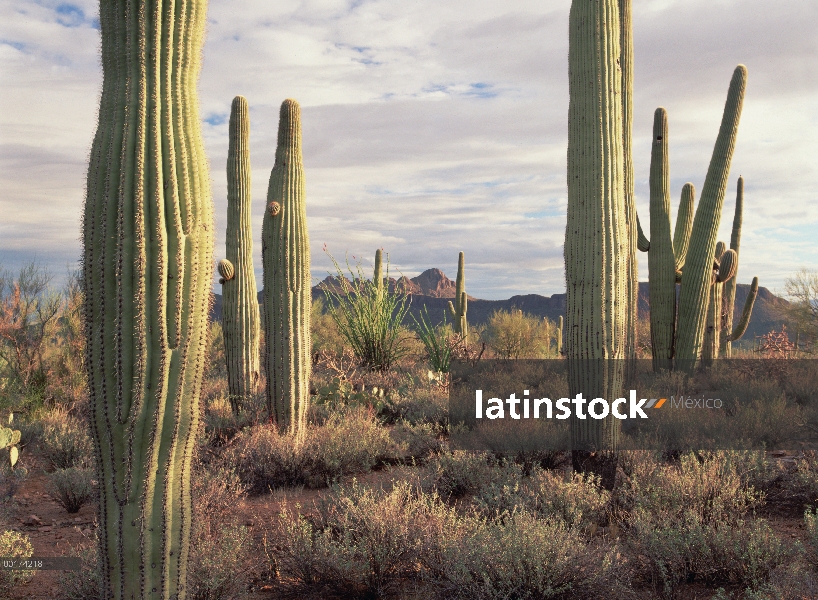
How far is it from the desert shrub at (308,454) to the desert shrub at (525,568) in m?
2.71

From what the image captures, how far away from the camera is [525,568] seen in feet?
13.6

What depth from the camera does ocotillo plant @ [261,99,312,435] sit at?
780cm

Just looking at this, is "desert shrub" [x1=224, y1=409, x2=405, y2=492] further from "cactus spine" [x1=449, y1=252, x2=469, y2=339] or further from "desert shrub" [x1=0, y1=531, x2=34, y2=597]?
"cactus spine" [x1=449, y1=252, x2=469, y2=339]

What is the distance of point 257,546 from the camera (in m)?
5.27

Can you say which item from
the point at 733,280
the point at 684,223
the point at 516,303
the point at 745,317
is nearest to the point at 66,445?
the point at 684,223

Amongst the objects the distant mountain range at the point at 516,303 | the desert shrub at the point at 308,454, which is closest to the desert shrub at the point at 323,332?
the desert shrub at the point at 308,454

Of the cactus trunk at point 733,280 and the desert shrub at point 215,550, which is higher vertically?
the cactus trunk at point 733,280

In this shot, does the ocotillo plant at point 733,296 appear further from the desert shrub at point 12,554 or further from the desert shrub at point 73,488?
the desert shrub at point 12,554

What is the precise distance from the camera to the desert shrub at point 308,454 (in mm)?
7094

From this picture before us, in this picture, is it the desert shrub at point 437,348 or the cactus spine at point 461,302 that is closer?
the desert shrub at point 437,348

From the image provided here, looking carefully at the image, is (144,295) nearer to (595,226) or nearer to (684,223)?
(595,226)

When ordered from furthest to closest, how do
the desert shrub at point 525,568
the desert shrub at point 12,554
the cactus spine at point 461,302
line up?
the cactus spine at point 461,302 → the desert shrub at point 12,554 → the desert shrub at point 525,568

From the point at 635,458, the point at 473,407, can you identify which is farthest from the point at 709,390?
the point at 635,458

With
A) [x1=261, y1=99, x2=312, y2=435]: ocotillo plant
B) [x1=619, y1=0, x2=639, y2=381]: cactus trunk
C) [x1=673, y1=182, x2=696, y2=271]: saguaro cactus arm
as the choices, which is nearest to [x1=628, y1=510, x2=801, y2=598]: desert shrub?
[x1=261, y1=99, x2=312, y2=435]: ocotillo plant
